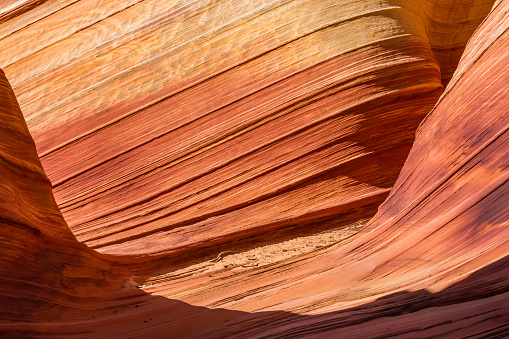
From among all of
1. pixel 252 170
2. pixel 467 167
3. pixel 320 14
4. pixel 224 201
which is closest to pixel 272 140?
pixel 252 170

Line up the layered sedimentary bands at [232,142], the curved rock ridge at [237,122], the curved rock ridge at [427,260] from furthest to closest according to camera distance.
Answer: the curved rock ridge at [237,122], the layered sedimentary bands at [232,142], the curved rock ridge at [427,260]

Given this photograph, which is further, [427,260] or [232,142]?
[232,142]

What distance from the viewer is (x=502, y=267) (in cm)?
116

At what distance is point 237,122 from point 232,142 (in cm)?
7

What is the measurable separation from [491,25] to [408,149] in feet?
1.59

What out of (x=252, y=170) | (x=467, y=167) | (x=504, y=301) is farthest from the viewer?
(x=252, y=170)

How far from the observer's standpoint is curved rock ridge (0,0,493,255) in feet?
5.72

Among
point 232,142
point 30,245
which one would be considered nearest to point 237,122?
point 232,142

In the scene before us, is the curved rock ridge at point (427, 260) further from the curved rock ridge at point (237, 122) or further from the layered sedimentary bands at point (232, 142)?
the curved rock ridge at point (237, 122)

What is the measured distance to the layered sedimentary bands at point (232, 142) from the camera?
1.46 m

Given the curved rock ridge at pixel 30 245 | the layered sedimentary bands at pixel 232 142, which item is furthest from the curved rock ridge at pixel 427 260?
the curved rock ridge at pixel 30 245

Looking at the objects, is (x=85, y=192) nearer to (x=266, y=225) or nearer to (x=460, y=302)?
(x=266, y=225)

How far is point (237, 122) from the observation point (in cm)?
175

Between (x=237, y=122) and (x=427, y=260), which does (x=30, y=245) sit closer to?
(x=237, y=122)
